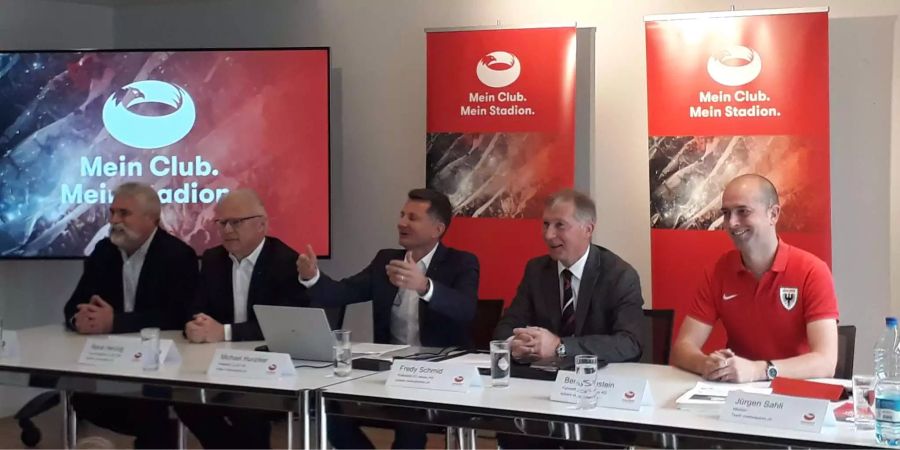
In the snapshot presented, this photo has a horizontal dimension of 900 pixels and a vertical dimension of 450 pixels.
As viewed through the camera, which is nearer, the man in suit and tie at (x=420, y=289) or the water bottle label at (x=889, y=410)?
the water bottle label at (x=889, y=410)

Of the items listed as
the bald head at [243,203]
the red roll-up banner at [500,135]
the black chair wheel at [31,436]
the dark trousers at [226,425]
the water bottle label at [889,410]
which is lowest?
the black chair wheel at [31,436]

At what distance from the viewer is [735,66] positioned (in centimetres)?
493

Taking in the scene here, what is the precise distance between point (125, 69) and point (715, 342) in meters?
3.62

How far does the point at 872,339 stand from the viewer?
194 inches

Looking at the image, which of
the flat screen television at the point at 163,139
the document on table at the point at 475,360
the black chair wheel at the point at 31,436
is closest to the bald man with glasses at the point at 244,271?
the black chair wheel at the point at 31,436

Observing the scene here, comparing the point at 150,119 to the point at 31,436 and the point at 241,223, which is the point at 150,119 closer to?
the point at 241,223

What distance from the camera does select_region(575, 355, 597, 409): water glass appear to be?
9.05 feet

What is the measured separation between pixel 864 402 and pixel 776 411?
216 mm

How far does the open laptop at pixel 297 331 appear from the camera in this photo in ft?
11.3

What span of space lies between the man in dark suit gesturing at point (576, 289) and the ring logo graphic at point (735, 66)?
1.45 meters

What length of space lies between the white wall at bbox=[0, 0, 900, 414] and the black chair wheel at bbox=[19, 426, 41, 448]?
263 cm

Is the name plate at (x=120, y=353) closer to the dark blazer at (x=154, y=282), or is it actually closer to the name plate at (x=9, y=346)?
the name plate at (x=9, y=346)

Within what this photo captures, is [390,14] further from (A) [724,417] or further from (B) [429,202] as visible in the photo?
(A) [724,417]

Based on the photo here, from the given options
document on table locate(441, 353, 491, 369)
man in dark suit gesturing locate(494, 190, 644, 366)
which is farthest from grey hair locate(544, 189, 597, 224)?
document on table locate(441, 353, 491, 369)
